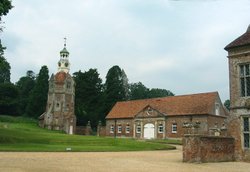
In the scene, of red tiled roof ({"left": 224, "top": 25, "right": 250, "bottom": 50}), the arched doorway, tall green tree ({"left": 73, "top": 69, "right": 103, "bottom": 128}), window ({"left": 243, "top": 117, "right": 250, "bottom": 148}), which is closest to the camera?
window ({"left": 243, "top": 117, "right": 250, "bottom": 148})

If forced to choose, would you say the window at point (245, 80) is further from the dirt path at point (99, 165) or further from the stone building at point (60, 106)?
the stone building at point (60, 106)

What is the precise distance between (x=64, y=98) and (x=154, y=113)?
70.5 feet

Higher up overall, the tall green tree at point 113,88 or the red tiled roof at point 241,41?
the tall green tree at point 113,88

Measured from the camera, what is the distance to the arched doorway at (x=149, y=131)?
52578 millimetres

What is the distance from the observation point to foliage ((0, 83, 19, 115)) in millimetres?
84125

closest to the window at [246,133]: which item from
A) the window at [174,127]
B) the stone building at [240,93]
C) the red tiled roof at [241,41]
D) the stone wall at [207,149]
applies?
the stone building at [240,93]

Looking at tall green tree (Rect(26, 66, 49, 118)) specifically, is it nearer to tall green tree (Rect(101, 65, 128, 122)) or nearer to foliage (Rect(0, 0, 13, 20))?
tall green tree (Rect(101, 65, 128, 122))

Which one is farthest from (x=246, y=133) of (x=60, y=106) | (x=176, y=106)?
(x=60, y=106)

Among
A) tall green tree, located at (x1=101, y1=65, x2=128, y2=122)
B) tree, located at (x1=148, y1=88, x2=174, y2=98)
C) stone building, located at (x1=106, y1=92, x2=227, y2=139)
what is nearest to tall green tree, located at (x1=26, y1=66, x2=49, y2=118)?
tall green tree, located at (x1=101, y1=65, x2=128, y2=122)

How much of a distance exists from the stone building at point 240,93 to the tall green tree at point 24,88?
7902cm

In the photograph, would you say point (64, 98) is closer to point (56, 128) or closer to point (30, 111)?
point (56, 128)

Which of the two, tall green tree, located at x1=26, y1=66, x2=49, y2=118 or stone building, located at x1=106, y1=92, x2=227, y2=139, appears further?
tall green tree, located at x1=26, y1=66, x2=49, y2=118

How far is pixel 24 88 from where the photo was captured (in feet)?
357

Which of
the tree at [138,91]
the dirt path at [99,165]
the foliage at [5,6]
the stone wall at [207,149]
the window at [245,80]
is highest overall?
the tree at [138,91]
